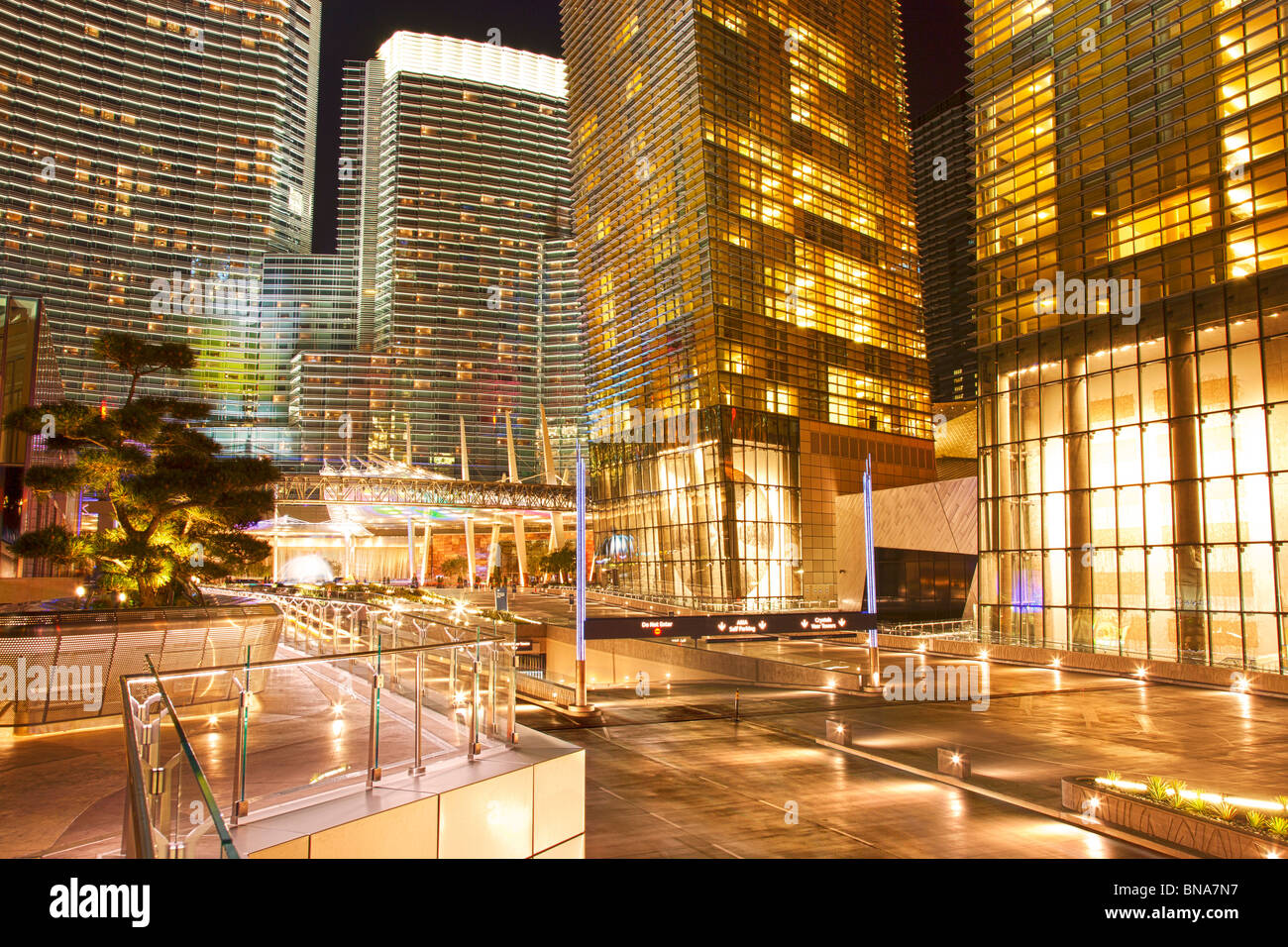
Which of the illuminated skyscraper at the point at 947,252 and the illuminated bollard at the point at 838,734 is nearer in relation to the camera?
the illuminated bollard at the point at 838,734

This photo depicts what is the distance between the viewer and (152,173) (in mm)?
155875

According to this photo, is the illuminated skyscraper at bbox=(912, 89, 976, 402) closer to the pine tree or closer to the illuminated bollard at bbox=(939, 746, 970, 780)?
the pine tree

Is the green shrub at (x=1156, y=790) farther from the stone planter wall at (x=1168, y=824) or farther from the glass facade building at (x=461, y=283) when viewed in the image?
the glass facade building at (x=461, y=283)

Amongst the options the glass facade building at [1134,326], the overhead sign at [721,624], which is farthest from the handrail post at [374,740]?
the glass facade building at [1134,326]

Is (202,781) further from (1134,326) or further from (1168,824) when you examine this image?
(1134,326)

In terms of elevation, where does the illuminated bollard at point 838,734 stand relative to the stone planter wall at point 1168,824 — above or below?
below

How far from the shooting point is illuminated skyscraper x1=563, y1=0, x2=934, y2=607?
61.9 m

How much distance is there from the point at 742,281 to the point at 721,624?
42.9 meters

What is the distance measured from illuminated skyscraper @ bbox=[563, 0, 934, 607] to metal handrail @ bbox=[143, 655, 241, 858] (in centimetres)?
5505

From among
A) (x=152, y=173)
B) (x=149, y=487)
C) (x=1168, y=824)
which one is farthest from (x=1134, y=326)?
(x=152, y=173)

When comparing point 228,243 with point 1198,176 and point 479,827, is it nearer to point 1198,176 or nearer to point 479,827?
point 1198,176

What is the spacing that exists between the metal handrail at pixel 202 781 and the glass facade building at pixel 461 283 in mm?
157302

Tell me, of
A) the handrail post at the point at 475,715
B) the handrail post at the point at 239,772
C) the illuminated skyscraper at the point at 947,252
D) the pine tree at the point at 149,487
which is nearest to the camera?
the handrail post at the point at 239,772

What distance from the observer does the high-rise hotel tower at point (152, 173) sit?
13938cm
